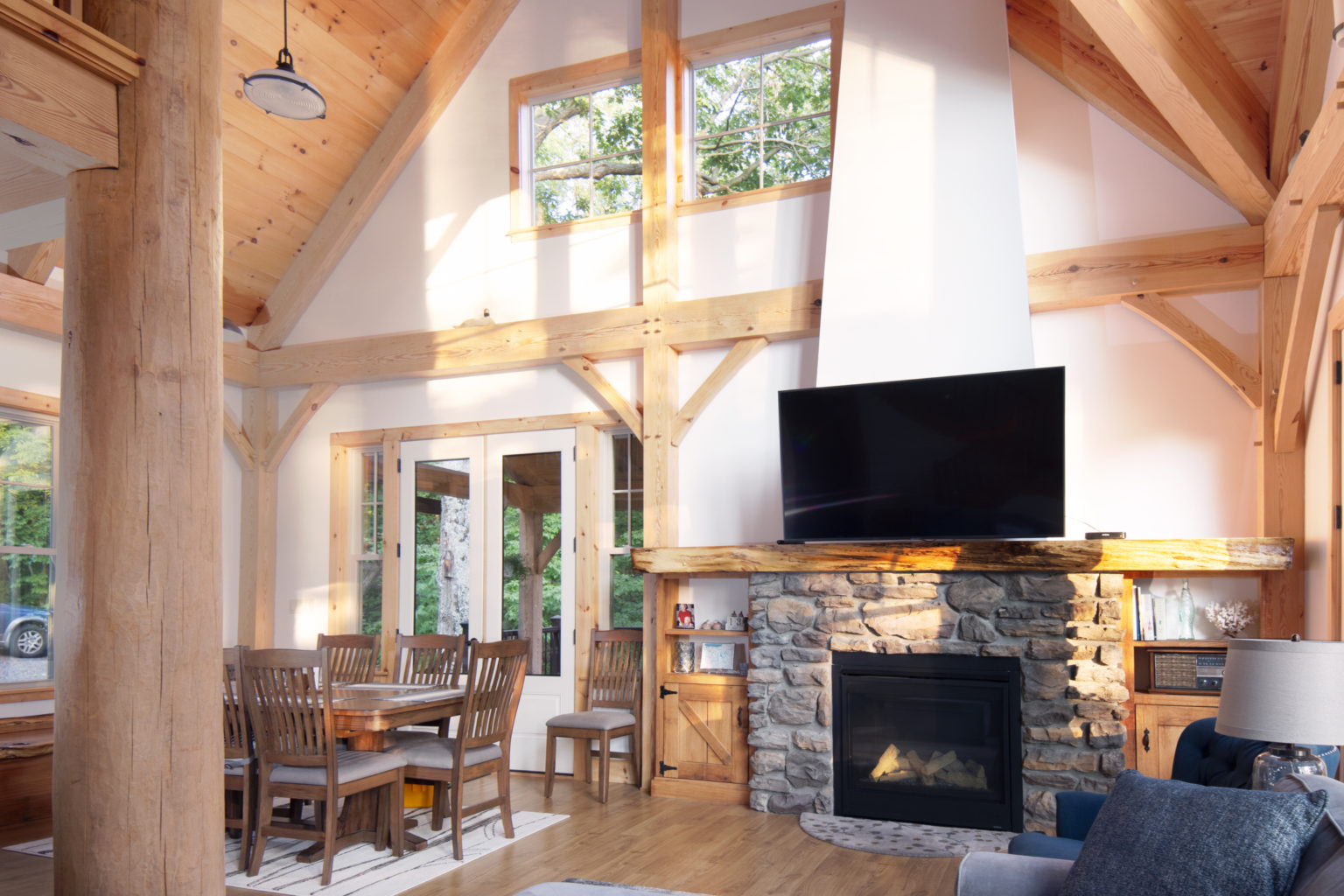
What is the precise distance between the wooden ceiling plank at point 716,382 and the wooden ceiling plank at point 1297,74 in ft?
9.22

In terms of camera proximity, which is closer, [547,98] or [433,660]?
[433,660]

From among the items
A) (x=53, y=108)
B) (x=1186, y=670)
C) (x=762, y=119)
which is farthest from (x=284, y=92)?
(x=1186, y=670)

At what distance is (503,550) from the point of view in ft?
22.8

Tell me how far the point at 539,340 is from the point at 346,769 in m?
3.20

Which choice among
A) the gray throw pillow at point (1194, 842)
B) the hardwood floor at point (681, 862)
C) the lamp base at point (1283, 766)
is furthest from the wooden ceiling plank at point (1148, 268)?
the gray throw pillow at point (1194, 842)

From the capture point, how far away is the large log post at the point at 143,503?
2.32 m

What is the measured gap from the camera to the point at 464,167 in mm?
7250

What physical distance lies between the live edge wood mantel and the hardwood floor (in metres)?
1.37

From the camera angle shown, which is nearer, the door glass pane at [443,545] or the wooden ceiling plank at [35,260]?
the wooden ceiling plank at [35,260]

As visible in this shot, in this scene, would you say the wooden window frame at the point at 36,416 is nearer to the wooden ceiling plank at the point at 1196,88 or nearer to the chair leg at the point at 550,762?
the chair leg at the point at 550,762

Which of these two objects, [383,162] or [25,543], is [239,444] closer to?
[25,543]

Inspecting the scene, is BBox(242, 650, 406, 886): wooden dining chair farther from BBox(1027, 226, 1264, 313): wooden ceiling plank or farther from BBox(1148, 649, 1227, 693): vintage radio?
BBox(1027, 226, 1264, 313): wooden ceiling plank

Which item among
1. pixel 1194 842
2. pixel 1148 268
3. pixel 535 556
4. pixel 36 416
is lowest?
pixel 1194 842

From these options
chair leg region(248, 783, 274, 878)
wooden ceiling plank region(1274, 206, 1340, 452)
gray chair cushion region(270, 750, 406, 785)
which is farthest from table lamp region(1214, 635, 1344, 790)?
chair leg region(248, 783, 274, 878)
